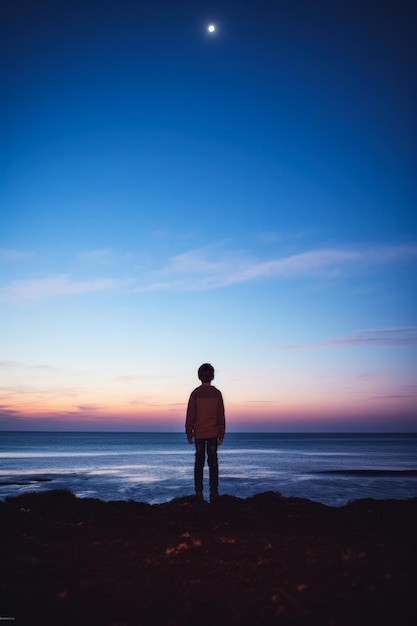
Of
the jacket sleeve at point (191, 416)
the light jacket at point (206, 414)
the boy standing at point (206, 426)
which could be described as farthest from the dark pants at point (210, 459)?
the jacket sleeve at point (191, 416)

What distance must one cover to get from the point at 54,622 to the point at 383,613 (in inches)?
117

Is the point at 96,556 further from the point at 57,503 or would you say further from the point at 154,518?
the point at 57,503

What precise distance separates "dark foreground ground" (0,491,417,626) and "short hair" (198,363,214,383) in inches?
116

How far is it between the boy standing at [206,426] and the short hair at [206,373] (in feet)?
0.58

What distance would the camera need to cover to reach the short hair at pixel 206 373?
31.5 feet

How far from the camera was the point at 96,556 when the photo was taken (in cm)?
510

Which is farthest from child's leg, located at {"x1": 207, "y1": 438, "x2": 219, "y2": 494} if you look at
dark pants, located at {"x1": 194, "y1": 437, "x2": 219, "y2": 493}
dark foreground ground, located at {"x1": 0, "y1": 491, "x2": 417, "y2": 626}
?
dark foreground ground, located at {"x1": 0, "y1": 491, "x2": 417, "y2": 626}

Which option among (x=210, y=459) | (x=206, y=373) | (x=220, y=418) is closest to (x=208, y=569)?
(x=210, y=459)

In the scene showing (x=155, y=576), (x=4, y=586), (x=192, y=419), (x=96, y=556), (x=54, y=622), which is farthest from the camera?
(x=192, y=419)

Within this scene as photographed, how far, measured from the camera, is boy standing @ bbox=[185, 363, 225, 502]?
9258 mm

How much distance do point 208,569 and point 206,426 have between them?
4669mm

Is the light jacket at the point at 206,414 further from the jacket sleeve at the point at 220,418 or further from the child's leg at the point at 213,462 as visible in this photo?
the child's leg at the point at 213,462

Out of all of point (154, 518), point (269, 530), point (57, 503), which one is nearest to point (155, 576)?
point (269, 530)

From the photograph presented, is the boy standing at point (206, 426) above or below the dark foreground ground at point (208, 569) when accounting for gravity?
above
